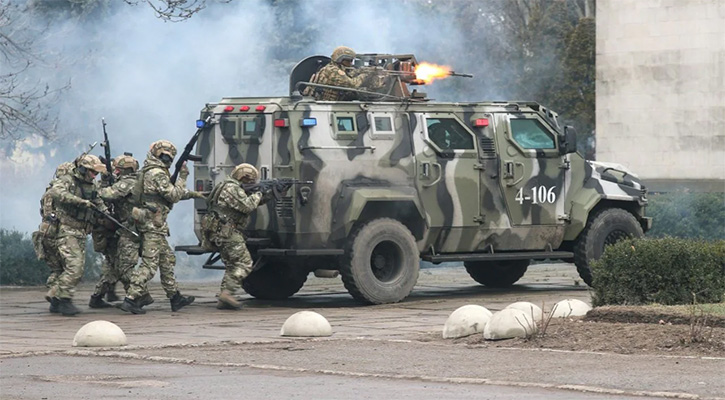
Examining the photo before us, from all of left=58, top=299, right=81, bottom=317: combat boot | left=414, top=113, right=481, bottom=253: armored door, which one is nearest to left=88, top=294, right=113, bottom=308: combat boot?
left=58, top=299, right=81, bottom=317: combat boot

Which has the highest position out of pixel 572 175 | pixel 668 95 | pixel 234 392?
pixel 668 95

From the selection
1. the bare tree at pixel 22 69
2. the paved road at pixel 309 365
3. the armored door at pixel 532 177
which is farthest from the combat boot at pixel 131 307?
the bare tree at pixel 22 69

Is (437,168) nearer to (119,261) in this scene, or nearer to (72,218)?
(119,261)

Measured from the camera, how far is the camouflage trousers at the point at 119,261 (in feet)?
55.8

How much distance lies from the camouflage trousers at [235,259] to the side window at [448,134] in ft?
8.18

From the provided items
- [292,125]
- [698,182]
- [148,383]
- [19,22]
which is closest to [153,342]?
[148,383]

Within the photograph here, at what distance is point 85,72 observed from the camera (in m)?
28.2

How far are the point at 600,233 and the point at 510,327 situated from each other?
6.49 meters

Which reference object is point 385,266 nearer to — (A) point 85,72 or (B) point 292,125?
(B) point 292,125

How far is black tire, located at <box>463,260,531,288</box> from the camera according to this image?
20.1 metres

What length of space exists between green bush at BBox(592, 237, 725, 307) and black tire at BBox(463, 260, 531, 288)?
5617mm

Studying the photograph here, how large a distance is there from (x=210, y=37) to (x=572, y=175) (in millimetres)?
10889

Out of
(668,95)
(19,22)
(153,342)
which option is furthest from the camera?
(668,95)

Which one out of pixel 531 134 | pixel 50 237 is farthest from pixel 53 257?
pixel 531 134
